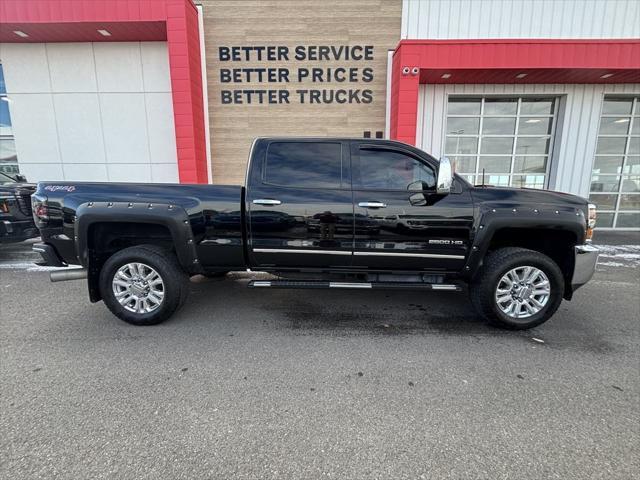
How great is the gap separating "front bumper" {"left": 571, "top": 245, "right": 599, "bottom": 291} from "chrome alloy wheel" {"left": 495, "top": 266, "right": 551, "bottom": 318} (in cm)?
33

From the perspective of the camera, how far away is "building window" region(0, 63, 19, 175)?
1005 centimetres

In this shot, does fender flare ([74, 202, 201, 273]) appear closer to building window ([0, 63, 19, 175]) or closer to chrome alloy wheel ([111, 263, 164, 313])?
chrome alloy wheel ([111, 263, 164, 313])

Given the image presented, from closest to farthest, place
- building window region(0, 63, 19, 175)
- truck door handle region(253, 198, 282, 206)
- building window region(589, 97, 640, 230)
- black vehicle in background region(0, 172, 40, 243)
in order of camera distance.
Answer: truck door handle region(253, 198, 282, 206), black vehicle in background region(0, 172, 40, 243), building window region(589, 97, 640, 230), building window region(0, 63, 19, 175)

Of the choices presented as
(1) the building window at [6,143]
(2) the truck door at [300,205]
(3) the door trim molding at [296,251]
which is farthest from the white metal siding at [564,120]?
(1) the building window at [6,143]

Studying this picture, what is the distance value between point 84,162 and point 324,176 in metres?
9.47

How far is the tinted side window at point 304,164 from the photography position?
367 centimetres

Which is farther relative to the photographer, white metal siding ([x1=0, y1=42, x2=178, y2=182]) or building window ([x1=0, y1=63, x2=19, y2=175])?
building window ([x1=0, y1=63, x2=19, y2=175])

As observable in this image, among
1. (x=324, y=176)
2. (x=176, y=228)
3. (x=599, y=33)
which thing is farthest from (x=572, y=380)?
(x=599, y=33)

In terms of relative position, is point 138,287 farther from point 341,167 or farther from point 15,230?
point 15,230

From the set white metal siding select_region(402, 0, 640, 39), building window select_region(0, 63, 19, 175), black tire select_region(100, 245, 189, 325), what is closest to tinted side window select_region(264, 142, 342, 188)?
black tire select_region(100, 245, 189, 325)

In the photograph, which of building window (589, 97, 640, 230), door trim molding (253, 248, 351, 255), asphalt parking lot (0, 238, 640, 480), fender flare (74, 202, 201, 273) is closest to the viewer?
asphalt parking lot (0, 238, 640, 480)

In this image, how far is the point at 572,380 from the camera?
2.71 m

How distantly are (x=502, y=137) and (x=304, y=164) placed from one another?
8.44m

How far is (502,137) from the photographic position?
9727 mm
